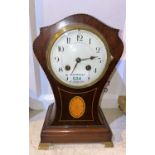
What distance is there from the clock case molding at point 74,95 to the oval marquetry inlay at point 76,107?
0.01 m

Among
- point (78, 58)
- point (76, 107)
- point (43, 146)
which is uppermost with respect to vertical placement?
point (78, 58)

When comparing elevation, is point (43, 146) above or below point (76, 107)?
below

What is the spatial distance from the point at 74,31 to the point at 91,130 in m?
0.38

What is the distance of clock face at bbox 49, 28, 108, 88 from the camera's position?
34.3 inches

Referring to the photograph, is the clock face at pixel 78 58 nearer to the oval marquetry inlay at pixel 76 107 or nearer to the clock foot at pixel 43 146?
the oval marquetry inlay at pixel 76 107

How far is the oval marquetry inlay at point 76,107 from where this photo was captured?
36.7 inches

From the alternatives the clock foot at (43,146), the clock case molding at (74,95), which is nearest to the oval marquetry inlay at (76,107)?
the clock case molding at (74,95)

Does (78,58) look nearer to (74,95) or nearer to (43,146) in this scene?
(74,95)

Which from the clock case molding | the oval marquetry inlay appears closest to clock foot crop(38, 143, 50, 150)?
the clock case molding

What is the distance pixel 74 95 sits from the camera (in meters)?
0.93

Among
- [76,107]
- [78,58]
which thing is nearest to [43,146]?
[76,107]

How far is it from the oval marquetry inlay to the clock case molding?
0.01 metres

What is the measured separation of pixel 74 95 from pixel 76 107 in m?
0.05
